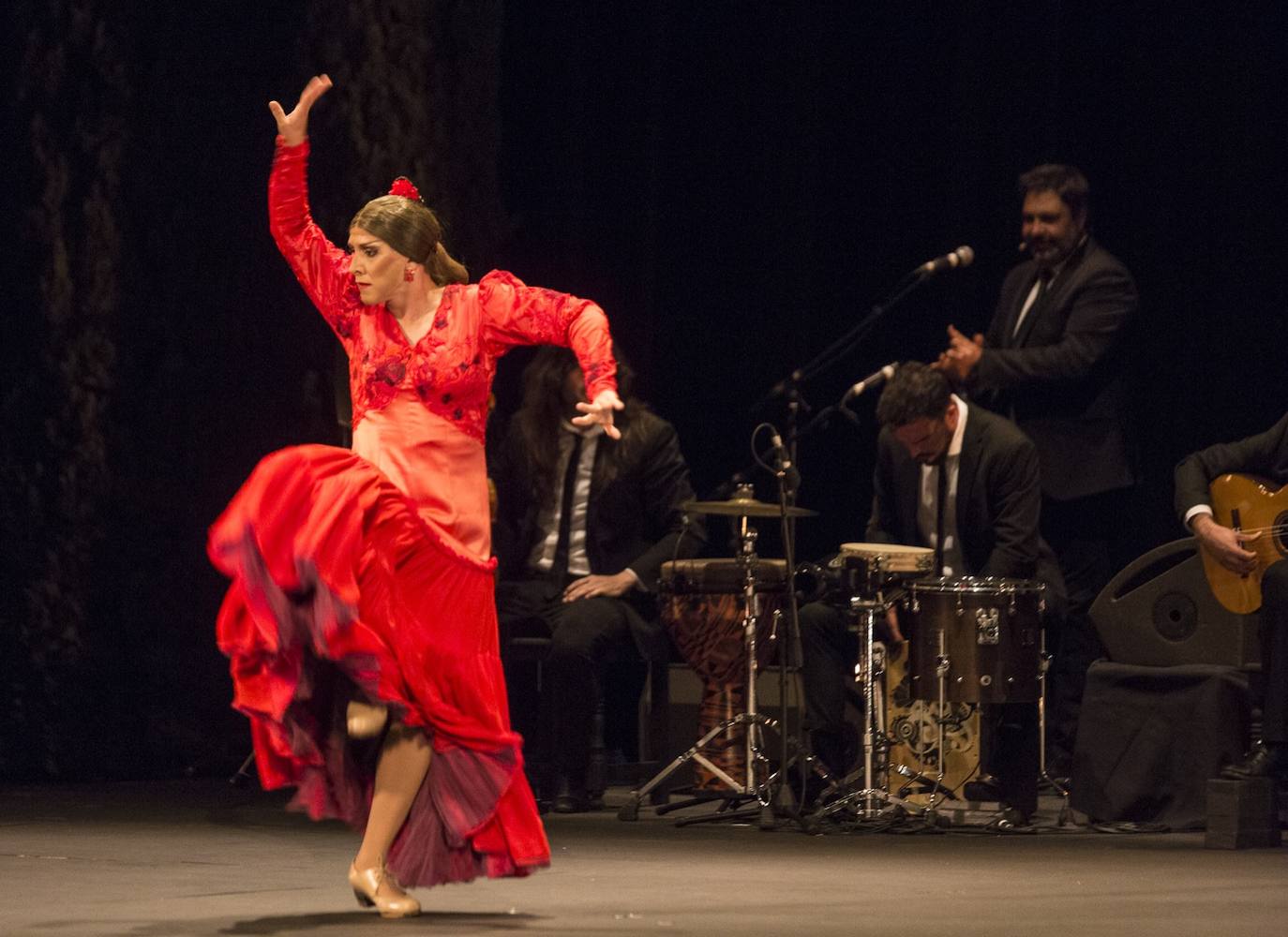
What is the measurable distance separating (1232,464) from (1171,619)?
0.44m

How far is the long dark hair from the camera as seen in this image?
7.21m

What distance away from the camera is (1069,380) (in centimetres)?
711

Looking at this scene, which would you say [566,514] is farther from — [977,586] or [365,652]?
[365,652]

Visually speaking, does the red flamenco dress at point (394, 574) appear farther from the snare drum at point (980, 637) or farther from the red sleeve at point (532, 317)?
the snare drum at point (980, 637)

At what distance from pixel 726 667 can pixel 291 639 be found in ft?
8.63

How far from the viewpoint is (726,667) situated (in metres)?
6.93

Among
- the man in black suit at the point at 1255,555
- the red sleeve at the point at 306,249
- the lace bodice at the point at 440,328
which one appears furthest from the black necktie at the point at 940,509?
the red sleeve at the point at 306,249

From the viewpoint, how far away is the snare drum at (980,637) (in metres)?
6.27

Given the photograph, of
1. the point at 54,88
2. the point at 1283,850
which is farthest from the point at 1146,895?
the point at 54,88

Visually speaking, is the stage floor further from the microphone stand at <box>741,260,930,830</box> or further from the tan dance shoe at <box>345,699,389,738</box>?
the tan dance shoe at <box>345,699,389,738</box>

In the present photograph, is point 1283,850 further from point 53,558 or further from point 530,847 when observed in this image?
point 53,558

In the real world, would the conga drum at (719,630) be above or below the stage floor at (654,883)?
above

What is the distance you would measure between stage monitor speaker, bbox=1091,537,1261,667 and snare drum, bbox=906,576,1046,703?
26cm

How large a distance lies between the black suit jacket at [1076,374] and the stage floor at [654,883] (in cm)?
123
